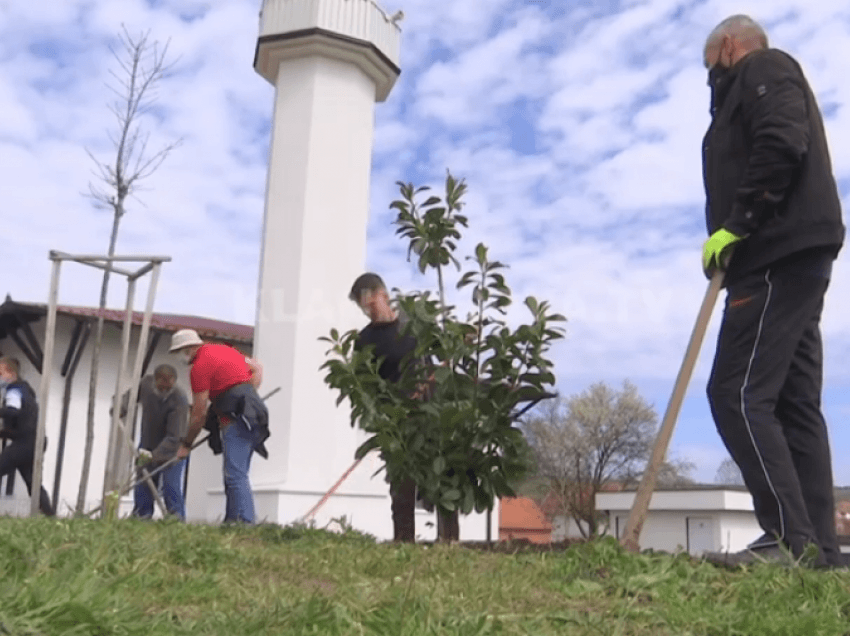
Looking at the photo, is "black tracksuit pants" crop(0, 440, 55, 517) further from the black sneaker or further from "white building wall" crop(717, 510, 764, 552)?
"white building wall" crop(717, 510, 764, 552)

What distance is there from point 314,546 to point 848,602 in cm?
198

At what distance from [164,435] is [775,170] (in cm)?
759

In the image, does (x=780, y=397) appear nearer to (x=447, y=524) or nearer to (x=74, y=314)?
(x=447, y=524)

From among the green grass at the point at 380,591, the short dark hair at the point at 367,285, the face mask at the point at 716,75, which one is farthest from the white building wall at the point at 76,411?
the face mask at the point at 716,75

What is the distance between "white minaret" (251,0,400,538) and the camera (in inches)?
535

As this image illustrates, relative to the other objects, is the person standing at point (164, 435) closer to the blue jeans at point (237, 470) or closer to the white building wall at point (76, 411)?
the blue jeans at point (237, 470)

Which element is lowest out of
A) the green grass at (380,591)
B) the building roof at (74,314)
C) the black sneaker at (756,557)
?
the green grass at (380,591)

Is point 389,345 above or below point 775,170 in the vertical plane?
below

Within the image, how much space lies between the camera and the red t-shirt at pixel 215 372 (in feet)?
21.3

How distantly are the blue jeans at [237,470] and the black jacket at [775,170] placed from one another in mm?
4021

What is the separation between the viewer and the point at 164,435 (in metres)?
9.53

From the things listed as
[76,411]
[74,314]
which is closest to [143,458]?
[74,314]

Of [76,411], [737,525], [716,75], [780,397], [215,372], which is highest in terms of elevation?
[716,75]

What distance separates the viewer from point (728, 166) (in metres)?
3.63
